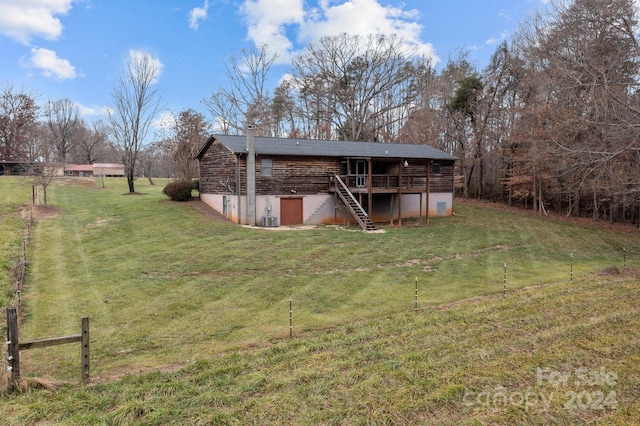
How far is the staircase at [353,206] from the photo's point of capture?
20500 millimetres

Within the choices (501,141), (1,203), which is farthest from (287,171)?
(501,141)

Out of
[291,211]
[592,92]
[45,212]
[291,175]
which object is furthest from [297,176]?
[45,212]

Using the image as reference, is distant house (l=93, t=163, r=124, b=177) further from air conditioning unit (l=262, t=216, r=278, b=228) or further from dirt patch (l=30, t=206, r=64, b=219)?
air conditioning unit (l=262, t=216, r=278, b=228)

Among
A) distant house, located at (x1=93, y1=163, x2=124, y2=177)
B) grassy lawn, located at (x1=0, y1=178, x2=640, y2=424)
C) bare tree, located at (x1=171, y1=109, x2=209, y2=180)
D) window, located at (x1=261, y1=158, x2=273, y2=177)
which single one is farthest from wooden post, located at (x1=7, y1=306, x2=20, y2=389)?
distant house, located at (x1=93, y1=163, x2=124, y2=177)

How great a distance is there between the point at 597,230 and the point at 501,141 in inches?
558

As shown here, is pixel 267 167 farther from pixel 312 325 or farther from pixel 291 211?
pixel 312 325

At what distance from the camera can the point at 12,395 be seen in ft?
14.6

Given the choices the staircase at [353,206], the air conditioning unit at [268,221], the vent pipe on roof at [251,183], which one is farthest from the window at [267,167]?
the staircase at [353,206]

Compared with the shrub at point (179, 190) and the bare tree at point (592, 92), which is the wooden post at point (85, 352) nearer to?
the bare tree at point (592, 92)

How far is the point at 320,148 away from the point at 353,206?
4592mm

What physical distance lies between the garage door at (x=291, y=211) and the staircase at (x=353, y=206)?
2.55 m

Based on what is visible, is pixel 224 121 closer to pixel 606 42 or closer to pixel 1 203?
pixel 1 203

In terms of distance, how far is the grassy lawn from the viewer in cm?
420

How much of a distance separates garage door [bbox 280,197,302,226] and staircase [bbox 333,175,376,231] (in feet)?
8.36
